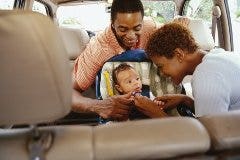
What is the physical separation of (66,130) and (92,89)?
1726mm

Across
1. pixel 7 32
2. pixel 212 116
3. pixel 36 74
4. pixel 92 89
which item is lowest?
pixel 92 89

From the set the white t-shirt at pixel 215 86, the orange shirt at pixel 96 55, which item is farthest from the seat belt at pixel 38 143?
the orange shirt at pixel 96 55

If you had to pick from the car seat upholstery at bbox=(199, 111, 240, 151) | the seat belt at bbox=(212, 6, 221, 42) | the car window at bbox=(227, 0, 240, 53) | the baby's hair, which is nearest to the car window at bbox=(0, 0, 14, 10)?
the baby's hair

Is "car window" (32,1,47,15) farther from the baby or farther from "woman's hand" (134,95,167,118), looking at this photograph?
"woman's hand" (134,95,167,118)

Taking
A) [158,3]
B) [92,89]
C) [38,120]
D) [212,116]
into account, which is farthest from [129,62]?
[158,3]

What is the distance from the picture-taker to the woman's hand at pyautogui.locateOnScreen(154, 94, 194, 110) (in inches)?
103

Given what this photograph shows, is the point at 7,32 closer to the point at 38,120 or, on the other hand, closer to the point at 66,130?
the point at 38,120

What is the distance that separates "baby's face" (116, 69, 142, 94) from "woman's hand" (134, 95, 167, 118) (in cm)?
6

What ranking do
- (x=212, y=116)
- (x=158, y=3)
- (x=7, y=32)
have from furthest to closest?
(x=158, y=3) → (x=212, y=116) → (x=7, y=32)

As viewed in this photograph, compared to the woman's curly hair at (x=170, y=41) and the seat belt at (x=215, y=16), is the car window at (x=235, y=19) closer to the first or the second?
the seat belt at (x=215, y=16)

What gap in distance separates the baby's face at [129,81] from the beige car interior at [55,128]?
104 centimetres

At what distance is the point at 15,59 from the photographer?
1.33 meters

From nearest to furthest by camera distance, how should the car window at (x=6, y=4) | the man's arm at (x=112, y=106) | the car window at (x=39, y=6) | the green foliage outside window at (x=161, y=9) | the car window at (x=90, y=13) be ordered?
the man's arm at (x=112, y=106)
the car window at (x=6, y=4)
the car window at (x=39, y=6)
the green foliage outside window at (x=161, y=9)
the car window at (x=90, y=13)

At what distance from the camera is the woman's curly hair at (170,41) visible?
7.67 feet
